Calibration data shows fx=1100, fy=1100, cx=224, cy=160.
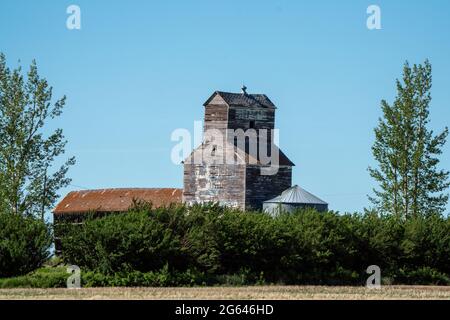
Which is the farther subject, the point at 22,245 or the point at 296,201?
the point at 296,201

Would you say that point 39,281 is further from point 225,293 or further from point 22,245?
point 225,293

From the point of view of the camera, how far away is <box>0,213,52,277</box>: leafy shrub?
4384 cm

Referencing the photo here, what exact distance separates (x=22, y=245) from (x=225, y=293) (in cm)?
1061

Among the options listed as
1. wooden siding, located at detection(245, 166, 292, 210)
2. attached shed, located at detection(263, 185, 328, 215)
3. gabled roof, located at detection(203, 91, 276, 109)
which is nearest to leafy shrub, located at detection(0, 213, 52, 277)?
attached shed, located at detection(263, 185, 328, 215)

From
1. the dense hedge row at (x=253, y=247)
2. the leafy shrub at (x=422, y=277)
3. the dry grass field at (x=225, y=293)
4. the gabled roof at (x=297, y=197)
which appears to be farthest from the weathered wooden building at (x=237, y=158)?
the dry grass field at (x=225, y=293)

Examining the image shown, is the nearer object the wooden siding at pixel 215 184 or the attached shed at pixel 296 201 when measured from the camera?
the attached shed at pixel 296 201

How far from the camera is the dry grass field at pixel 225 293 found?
34.5 metres

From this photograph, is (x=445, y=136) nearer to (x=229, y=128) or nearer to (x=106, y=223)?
(x=229, y=128)

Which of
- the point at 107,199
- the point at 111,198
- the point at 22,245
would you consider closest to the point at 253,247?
the point at 22,245

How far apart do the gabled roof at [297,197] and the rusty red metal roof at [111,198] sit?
10.2 metres

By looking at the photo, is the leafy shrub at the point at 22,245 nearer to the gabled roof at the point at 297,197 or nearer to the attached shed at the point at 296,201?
the attached shed at the point at 296,201

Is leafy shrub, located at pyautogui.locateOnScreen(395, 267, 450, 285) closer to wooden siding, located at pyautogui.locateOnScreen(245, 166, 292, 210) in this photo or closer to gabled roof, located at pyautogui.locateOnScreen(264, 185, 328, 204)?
gabled roof, located at pyautogui.locateOnScreen(264, 185, 328, 204)

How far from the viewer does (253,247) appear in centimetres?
4669

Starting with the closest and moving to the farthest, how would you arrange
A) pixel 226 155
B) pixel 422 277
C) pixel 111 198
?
1. pixel 422 277
2. pixel 226 155
3. pixel 111 198
